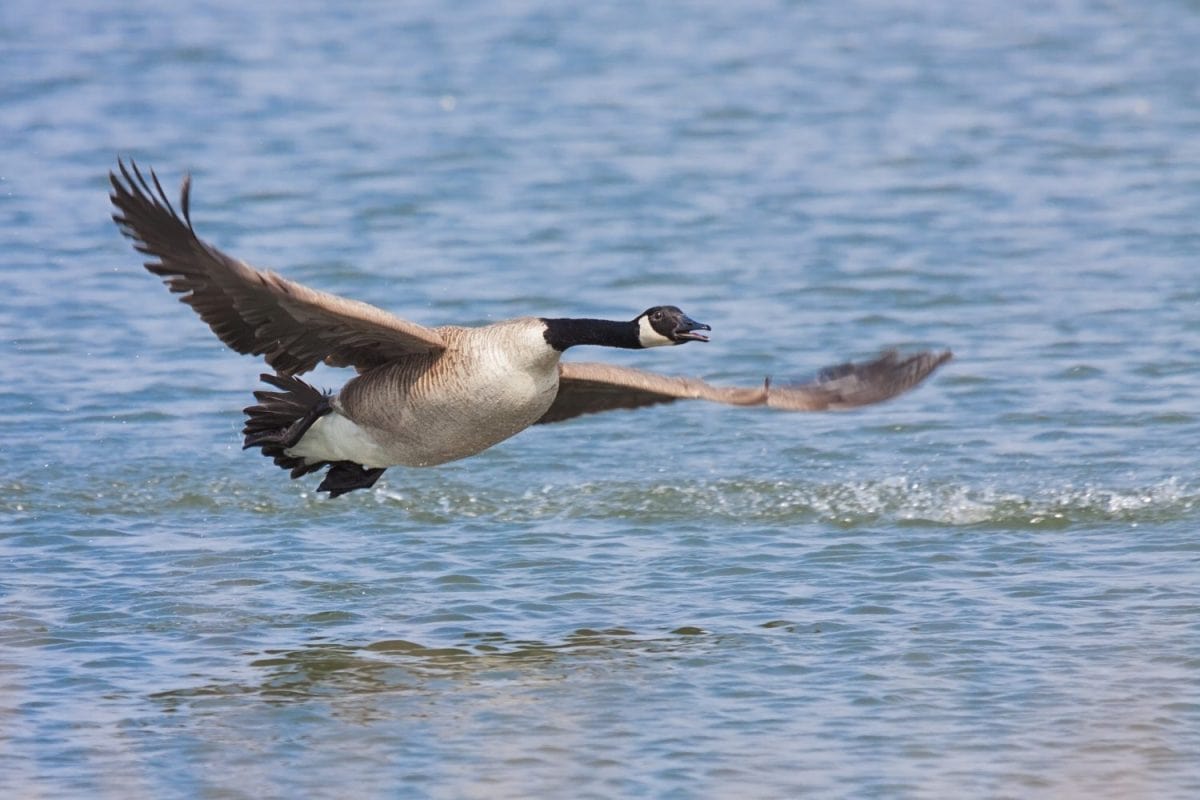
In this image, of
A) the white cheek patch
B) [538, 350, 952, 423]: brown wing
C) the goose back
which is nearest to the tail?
the goose back

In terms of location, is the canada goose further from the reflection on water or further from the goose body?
the reflection on water

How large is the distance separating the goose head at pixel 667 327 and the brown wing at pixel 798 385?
38 centimetres

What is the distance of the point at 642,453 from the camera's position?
11773 mm

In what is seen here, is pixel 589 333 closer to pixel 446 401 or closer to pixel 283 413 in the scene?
pixel 446 401

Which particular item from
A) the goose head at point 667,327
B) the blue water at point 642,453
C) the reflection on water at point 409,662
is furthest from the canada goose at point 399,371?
the reflection on water at point 409,662

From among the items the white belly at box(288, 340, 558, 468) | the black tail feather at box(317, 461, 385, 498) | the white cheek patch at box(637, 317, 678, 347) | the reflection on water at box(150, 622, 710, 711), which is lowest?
the reflection on water at box(150, 622, 710, 711)

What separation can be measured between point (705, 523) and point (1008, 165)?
358 inches

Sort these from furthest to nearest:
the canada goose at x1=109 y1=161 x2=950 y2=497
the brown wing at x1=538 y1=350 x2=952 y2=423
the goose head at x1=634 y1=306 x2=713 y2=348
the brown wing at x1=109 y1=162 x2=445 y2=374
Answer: the brown wing at x1=538 y1=350 x2=952 y2=423, the goose head at x1=634 y1=306 x2=713 y2=348, the canada goose at x1=109 y1=161 x2=950 y2=497, the brown wing at x1=109 y1=162 x2=445 y2=374

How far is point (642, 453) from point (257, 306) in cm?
415

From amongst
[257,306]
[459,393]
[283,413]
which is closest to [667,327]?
[459,393]

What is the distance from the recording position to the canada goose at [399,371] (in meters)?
7.75

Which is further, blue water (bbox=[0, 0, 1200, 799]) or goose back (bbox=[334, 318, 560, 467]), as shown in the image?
goose back (bbox=[334, 318, 560, 467])

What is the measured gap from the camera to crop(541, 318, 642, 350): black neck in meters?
8.16

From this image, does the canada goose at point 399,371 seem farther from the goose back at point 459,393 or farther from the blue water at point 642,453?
the blue water at point 642,453
